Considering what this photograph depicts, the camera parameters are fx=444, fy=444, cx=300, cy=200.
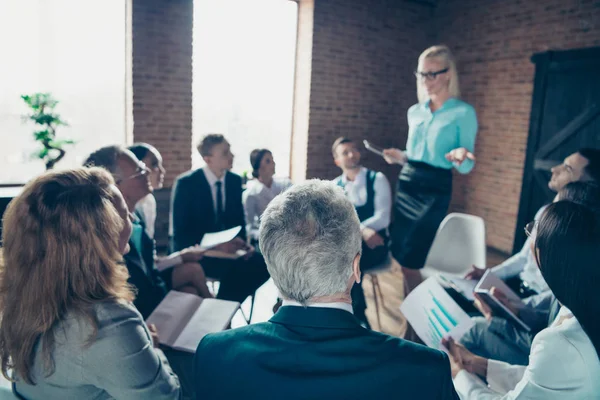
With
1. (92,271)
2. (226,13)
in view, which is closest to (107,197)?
(92,271)

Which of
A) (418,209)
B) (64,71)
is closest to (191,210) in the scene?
(418,209)

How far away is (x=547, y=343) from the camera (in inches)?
45.8

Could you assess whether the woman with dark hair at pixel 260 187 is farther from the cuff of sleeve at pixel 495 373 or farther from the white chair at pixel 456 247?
the cuff of sleeve at pixel 495 373

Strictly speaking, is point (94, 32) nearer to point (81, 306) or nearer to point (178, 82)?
point (178, 82)

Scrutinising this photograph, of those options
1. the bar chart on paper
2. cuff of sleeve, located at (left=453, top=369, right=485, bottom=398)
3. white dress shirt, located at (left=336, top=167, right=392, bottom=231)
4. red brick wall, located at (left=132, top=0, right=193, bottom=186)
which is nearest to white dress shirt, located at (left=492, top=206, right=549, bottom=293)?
the bar chart on paper

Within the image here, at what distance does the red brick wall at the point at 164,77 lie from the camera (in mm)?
4789

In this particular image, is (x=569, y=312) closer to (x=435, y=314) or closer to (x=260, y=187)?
(x=435, y=314)

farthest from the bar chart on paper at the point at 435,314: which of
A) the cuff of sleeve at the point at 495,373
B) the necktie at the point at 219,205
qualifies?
the necktie at the point at 219,205

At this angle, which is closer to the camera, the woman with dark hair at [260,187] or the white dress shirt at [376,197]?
the white dress shirt at [376,197]

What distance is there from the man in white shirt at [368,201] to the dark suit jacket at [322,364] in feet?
7.45

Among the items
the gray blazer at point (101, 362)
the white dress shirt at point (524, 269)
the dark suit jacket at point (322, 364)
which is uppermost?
the dark suit jacket at point (322, 364)

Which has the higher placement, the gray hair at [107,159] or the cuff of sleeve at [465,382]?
the gray hair at [107,159]

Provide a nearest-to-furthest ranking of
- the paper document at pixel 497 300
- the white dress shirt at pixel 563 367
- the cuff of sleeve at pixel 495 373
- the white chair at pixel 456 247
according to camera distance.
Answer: the white dress shirt at pixel 563 367 → the cuff of sleeve at pixel 495 373 → the paper document at pixel 497 300 → the white chair at pixel 456 247

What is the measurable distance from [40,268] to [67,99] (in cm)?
426
